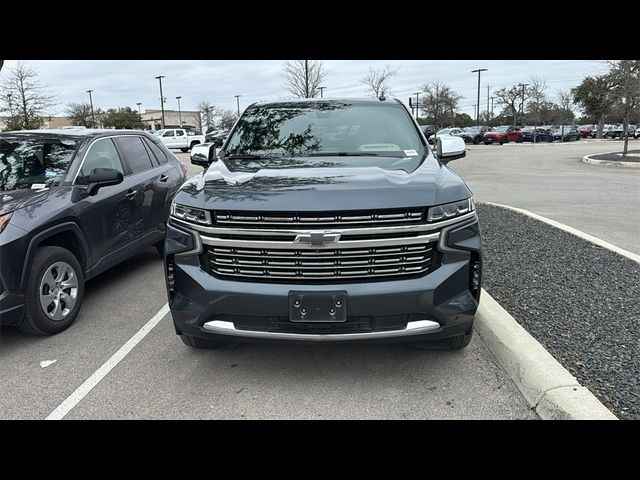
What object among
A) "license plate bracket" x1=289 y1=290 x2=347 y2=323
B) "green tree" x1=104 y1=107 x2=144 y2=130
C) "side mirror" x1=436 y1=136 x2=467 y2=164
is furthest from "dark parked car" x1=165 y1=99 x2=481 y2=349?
"green tree" x1=104 y1=107 x2=144 y2=130

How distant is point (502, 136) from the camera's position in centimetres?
4284

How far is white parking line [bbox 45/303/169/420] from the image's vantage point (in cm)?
314

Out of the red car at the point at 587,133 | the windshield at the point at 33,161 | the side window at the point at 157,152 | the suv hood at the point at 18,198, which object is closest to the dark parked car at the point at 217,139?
the side window at the point at 157,152

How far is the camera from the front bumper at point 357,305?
2.96 meters

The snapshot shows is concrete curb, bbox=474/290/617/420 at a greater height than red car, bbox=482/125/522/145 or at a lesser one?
lesser

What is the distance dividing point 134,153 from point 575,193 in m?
9.91

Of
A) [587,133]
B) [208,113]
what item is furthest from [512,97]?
[208,113]

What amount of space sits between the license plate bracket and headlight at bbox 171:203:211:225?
2.31 feet

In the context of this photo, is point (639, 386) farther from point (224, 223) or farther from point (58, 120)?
point (58, 120)

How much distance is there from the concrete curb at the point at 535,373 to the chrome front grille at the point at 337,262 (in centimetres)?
94

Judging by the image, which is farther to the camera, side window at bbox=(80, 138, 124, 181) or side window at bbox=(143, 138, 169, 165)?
side window at bbox=(143, 138, 169, 165)

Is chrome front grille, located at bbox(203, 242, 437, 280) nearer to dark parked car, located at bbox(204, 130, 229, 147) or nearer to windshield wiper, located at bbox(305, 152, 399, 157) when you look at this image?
windshield wiper, located at bbox(305, 152, 399, 157)

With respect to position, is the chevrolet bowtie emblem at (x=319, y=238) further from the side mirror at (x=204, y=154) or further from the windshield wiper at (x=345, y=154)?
the side mirror at (x=204, y=154)

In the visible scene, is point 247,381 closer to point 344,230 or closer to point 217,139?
point 344,230
